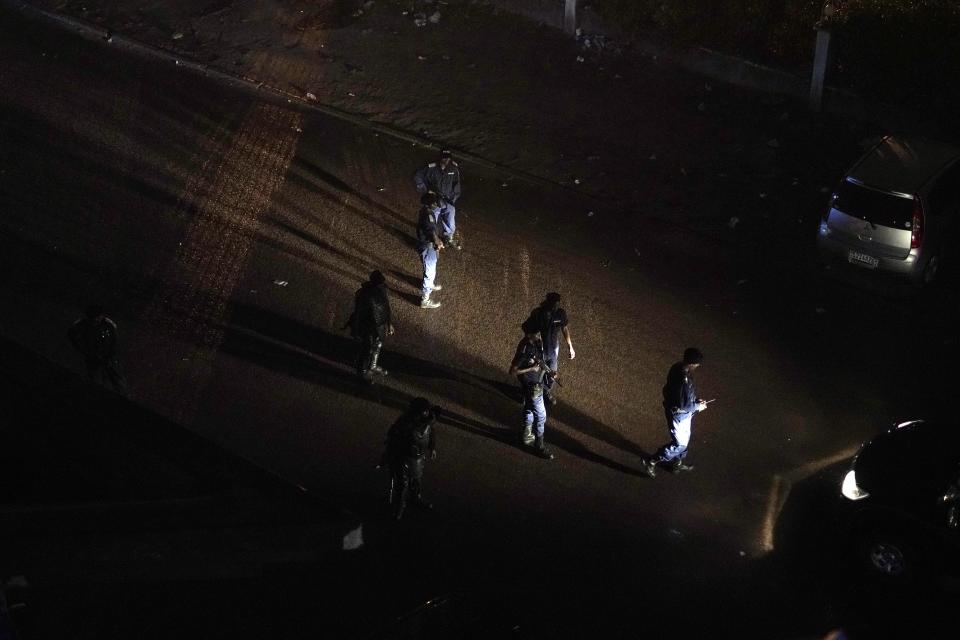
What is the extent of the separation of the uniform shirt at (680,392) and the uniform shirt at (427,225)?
3.72m

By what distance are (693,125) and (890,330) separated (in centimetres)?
551

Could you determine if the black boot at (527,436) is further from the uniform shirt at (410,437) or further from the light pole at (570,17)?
the light pole at (570,17)

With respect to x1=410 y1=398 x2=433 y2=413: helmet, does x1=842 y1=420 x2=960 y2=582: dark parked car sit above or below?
below

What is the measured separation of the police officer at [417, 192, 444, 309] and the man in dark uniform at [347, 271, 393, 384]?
1291 mm

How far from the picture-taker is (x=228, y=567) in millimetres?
7328

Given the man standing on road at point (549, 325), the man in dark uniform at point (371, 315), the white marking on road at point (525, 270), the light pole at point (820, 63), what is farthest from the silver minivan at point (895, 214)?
the man in dark uniform at point (371, 315)

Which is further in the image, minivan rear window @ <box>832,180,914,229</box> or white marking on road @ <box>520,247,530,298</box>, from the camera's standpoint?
white marking on road @ <box>520,247,530,298</box>

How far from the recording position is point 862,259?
1330 centimetres

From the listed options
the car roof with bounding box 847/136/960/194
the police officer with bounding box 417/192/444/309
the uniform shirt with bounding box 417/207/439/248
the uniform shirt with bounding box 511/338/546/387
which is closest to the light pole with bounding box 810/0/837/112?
the car roof with bounding box 847/136/960/194

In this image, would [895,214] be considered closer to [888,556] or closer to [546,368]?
[888,556]

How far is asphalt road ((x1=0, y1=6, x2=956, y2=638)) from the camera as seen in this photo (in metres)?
10.0

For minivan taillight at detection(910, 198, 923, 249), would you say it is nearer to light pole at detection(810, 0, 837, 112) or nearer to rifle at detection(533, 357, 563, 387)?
light pole at detection(810, 0, 837, 112)

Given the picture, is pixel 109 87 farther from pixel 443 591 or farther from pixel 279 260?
pixel 443 591

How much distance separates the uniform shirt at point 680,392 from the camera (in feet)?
33.3
